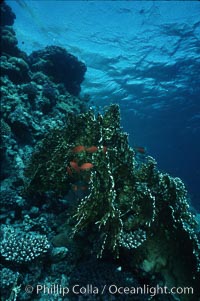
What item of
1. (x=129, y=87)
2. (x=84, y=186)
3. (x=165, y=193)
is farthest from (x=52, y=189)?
(x=129, y=87)

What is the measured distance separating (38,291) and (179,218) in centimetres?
332

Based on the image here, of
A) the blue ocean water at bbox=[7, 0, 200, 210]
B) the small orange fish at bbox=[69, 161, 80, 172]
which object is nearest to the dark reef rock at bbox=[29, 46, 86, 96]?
the blue ocean water at bbox=[7, 0, 200, 210]

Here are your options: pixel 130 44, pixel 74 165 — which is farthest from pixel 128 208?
pixel 130 44

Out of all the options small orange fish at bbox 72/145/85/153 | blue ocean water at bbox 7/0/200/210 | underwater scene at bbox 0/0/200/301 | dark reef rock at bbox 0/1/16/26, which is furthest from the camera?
blue ocean water at bbox 7/0/200/210

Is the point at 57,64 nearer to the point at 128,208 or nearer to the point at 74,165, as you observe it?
the point at 74,165

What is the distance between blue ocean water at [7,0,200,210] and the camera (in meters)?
18.4

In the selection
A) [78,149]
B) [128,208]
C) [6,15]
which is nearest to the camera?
[128,208]

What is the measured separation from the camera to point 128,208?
→ 552 cm

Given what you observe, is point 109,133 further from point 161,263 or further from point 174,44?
point 174,44

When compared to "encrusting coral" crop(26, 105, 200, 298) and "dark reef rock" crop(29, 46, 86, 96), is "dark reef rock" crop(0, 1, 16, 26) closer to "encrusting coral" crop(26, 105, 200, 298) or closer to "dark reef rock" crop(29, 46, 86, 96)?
"dark reef rock" crop(29, 46, 86, 96)

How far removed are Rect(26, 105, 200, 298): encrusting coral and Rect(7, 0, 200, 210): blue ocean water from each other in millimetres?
15002

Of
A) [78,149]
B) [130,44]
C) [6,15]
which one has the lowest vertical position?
[78,149]

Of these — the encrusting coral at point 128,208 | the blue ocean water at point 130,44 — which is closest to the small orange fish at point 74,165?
the encrusting coral at point 128,208

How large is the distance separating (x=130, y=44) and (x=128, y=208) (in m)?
19.6
